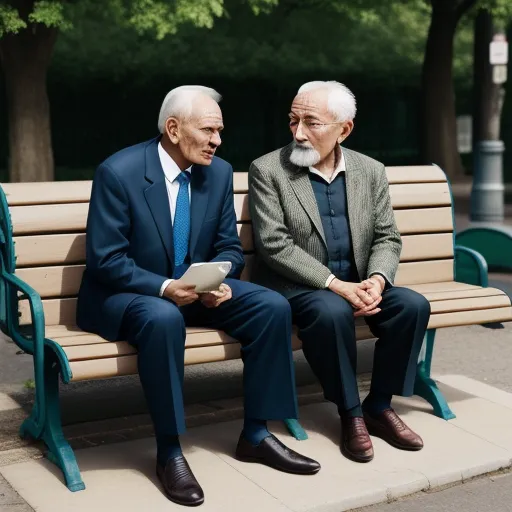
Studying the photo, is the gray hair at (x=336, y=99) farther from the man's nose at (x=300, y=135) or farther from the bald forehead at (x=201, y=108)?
the bald forehead at (x=201, y=108)

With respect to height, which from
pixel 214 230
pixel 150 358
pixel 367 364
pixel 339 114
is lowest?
pixel 367 364

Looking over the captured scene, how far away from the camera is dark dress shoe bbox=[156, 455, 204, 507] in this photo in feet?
13.7

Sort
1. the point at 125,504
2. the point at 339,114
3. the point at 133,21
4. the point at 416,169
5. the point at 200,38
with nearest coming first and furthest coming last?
1. the point at 125,504
2. the point at 339,114
3. the point at 416,169
4. the point at 133,21
5. the point at 200,38

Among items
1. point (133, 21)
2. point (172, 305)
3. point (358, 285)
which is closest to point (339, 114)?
point (358, 285)

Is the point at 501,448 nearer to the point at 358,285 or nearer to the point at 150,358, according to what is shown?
the point at 358,285

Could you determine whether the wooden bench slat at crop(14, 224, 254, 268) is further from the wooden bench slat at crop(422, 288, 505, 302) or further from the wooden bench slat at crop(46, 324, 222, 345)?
the wooden bench slat at crop(422, 288, 505, 302)

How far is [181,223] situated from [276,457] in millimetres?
1043

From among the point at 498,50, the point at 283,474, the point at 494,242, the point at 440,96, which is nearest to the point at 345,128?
the point at 283,474

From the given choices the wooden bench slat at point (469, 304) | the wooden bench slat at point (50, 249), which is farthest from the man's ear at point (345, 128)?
the wooden bench slat at point (50, 249)

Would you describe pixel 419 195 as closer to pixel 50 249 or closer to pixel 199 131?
pixel 199 131

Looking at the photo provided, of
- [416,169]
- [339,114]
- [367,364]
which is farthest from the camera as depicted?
[367,364]

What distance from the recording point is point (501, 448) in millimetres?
4906

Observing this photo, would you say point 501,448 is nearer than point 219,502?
No

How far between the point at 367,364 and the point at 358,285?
154 cm
